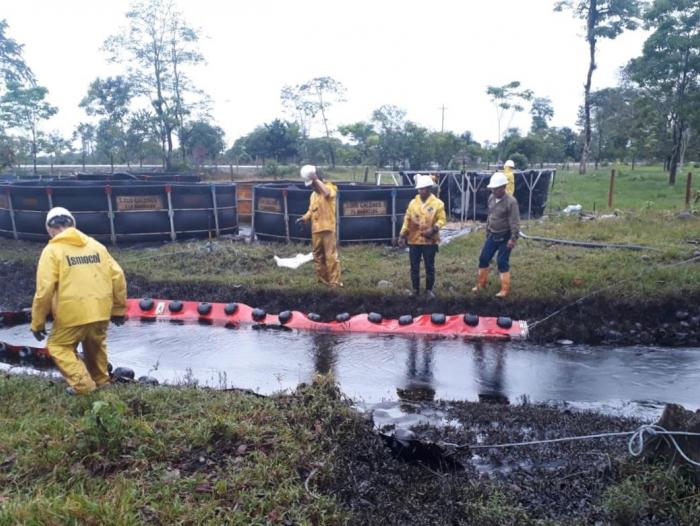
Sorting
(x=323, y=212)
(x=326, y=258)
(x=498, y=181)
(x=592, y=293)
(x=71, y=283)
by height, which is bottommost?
(x=592, y=293)

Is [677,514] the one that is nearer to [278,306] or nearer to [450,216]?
[278,306]

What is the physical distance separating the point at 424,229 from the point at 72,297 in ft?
16.8

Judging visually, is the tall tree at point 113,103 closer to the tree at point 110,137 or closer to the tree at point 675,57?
the tree at point 110,137

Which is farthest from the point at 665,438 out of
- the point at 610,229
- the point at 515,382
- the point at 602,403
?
the point at 610,229

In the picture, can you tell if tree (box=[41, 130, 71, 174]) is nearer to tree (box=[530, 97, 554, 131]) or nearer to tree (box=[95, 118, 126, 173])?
tree (box=[95, 118, 126, 173])

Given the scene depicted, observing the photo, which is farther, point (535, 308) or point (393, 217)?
point (393, 217)

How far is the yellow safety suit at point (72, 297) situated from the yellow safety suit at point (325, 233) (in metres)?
4.36

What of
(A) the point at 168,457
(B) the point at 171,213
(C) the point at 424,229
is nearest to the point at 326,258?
(C) the point at 424,229

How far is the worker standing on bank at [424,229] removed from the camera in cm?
873

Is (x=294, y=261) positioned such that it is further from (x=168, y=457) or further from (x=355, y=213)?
(x=168, y=457)

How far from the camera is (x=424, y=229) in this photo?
8766 millimetres

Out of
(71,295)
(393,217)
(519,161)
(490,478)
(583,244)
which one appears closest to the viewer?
(490,478)

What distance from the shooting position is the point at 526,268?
9.83 m

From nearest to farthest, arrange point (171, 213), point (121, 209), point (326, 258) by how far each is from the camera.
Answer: point (326, 258) < point (121, 209) < point (171, 213)
